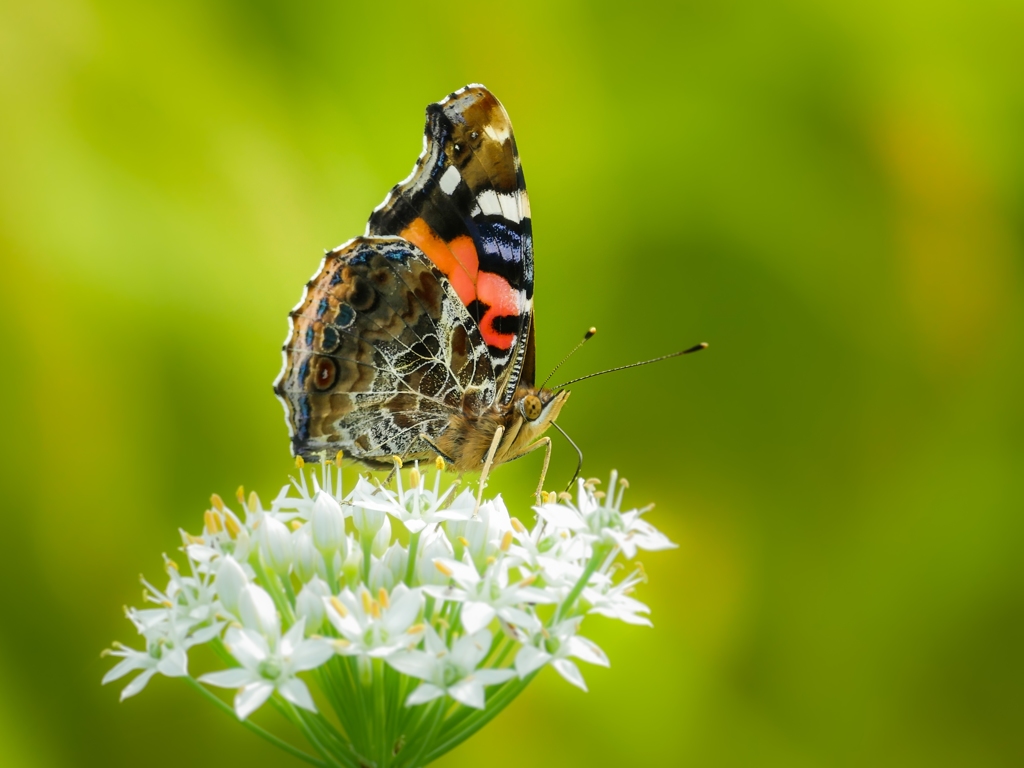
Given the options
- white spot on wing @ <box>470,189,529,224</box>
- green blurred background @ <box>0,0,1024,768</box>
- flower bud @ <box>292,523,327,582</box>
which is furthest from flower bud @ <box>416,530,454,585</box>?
green blurred background @ <box>0,0,1024,768</box>

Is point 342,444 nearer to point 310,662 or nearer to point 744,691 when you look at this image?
point 310,662

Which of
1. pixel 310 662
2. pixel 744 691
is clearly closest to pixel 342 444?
pixel 310 662

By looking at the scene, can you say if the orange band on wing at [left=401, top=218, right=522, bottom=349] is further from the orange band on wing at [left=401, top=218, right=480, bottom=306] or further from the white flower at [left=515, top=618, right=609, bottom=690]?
the white flower at [left=515, top=618, right=609, bottom=690]

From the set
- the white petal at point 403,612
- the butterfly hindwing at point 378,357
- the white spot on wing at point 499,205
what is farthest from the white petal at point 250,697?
the white spot on wing at point 499,205

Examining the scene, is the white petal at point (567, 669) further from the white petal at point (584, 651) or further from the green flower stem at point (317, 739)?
the green flower stem at point (317, 739)

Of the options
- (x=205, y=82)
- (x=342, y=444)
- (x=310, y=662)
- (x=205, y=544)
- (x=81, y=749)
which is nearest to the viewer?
(x=310, y=662)

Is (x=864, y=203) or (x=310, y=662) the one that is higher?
(x=864, y=203)
